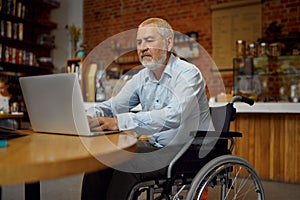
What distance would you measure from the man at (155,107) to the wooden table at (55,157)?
0.34 metres

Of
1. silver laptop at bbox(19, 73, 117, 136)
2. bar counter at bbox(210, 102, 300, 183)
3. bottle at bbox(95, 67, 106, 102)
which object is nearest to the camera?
silver laptop at bbox(19, 73, 117, 136)

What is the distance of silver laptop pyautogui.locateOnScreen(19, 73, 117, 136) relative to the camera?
1.08 m

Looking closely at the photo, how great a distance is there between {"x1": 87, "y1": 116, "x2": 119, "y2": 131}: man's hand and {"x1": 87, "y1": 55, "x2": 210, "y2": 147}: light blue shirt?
25 millimetres

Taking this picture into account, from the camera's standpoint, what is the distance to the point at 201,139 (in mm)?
1399

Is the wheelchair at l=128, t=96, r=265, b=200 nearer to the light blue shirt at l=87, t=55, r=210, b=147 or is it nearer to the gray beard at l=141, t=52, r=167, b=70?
the light blue shirt at l=87, t=55, r=210, b=147

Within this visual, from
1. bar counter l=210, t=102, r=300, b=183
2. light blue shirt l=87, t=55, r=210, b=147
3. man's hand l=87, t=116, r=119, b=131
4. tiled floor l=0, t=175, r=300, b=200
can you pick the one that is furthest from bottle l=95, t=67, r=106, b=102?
man's hand l=87, t=116, r=119, b=131

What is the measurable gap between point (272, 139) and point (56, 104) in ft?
8.51

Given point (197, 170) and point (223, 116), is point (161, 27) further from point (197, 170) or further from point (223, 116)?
point (197, 170)

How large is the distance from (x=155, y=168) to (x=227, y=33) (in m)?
4.37

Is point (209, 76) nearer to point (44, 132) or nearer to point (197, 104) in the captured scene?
point (197, 104)

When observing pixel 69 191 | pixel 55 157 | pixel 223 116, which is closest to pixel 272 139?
pixel 223 116

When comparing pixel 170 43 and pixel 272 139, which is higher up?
pixel 170 43

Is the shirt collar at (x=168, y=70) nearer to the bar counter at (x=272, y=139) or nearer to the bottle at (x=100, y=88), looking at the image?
the bar counter at (x=272, y=139)

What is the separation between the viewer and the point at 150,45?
166 centimetres
